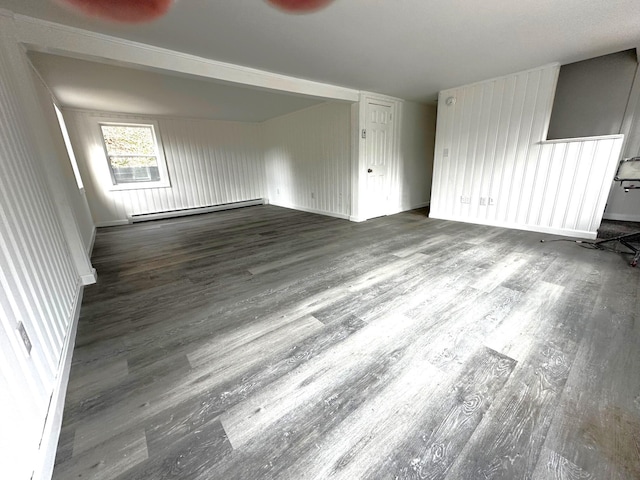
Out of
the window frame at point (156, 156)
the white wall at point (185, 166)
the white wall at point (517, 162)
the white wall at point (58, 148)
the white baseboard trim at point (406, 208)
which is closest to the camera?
the white wall at point (58, 148)

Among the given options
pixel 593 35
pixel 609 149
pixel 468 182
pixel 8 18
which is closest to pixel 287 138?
pixel 468 182

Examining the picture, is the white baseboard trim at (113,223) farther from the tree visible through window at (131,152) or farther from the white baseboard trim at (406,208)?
the white baseboard trim at (406,208)

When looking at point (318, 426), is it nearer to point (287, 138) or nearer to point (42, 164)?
point (42, 164)

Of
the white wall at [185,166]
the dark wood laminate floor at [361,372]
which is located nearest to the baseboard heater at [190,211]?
the white wall at [185,166]

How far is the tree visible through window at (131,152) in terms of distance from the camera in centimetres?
518

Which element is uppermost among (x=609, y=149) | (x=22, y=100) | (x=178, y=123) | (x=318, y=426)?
(x=178, y=123)

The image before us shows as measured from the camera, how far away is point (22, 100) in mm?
2010

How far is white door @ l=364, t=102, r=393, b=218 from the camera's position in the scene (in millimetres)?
4594

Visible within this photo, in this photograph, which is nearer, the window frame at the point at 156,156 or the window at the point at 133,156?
the window frame at the point at 156,156

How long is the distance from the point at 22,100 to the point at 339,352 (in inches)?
124

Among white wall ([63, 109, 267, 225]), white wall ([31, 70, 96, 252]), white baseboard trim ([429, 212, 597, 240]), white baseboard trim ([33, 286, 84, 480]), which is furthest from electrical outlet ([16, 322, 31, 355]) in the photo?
white wall ([63, 109, 267, 225])

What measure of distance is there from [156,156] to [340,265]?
5350 mm

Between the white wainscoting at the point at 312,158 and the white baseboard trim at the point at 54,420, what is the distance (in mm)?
4283

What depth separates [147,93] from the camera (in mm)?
3850
